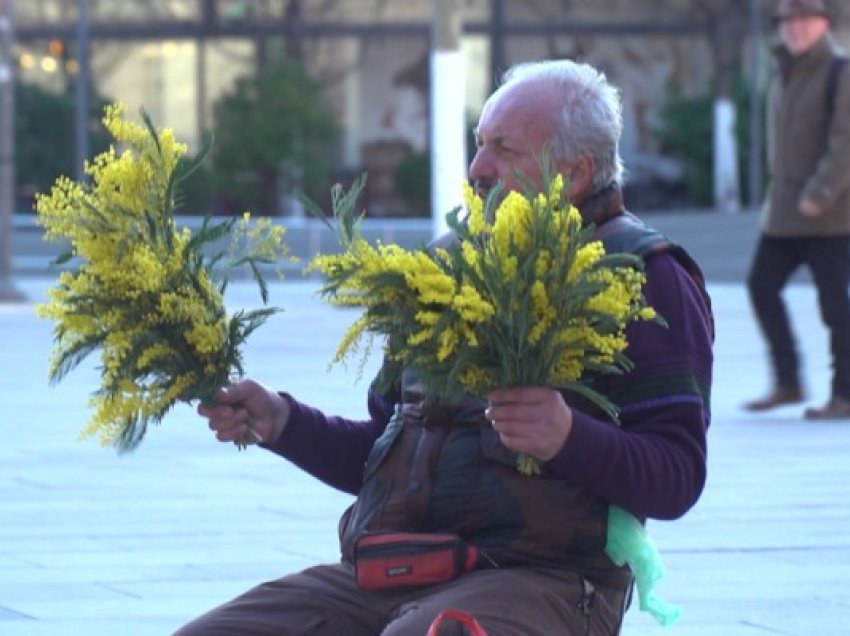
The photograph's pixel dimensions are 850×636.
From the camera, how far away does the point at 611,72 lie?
37625 millimetres

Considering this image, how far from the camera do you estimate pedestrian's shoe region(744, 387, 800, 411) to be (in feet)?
32.0

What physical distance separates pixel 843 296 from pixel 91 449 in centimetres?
321

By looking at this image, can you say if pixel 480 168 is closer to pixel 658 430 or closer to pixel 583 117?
pixel 583 117

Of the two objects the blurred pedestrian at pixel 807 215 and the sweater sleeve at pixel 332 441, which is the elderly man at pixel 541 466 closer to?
the sweater sleeve at pixel 332 441

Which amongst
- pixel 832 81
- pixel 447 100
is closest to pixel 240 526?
pixel 832 81

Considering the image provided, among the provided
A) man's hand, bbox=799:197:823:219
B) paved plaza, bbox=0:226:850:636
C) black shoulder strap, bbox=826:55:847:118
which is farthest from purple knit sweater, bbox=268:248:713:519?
black shoulder strap, bbox=826:55:847:118

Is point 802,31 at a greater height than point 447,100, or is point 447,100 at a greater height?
point 802,31

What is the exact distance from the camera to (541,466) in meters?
3.69

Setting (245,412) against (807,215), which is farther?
(807,215)

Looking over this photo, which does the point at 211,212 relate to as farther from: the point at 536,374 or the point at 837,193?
the point at 837,193

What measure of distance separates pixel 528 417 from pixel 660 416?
0.40 meters

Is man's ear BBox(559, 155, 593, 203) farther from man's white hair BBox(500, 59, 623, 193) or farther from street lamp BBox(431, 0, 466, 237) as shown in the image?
street lamp BBox(431, 0, 466, 237)

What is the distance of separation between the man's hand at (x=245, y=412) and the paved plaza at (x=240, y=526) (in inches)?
7.8

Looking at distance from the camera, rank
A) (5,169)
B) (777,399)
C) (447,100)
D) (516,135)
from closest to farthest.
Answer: (516,135) < (777,399) < (447,100) < (5,169)
